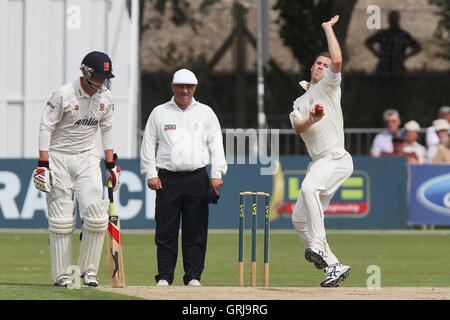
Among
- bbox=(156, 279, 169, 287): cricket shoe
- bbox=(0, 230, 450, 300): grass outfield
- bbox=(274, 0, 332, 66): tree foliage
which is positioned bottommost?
bbox=(0, 230, 450, 300): grass outfield

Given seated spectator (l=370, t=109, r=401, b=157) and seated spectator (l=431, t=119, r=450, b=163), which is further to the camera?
seated spectator (l=370, t=109, r=401, b=157)

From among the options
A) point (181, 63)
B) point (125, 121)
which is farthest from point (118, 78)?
point (181, 63)

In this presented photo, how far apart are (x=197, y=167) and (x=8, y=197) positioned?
9.00 m

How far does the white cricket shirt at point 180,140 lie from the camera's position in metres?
11.7

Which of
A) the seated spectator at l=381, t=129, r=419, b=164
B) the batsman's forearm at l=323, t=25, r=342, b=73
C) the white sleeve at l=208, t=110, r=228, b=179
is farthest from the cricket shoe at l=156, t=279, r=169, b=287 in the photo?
the seated spectator at l=381, t=129, r=419, b=164

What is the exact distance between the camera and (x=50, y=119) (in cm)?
1112

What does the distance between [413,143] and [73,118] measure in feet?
38.0

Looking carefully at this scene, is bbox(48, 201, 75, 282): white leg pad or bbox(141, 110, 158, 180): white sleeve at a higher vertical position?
bbox(141, 110, 158, 180): white sleeve

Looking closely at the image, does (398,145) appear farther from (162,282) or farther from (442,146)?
(162,282)

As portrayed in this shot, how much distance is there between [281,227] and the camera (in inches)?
805

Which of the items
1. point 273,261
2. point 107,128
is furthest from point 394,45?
point 107,128

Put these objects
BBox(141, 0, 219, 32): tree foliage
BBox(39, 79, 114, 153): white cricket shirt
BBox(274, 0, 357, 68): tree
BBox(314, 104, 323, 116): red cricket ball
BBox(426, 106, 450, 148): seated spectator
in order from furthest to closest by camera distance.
→ BBox(141, 0, 219, 32): tree foliage < BBox(274, 0, 357, 68): tree < BBox(426, 106, 450, 148): seated spectator < BBox(39, 79, 114, 153): white cricket shirt < BBox(314, 104, 323, 116): red cricket ball

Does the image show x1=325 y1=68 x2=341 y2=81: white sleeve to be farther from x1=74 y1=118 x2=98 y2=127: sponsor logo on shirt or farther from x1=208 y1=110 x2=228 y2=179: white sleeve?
x1=74 y1=118 x2=98 y2=127: sponsor logo on shirt

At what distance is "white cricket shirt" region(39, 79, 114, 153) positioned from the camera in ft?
36.5
